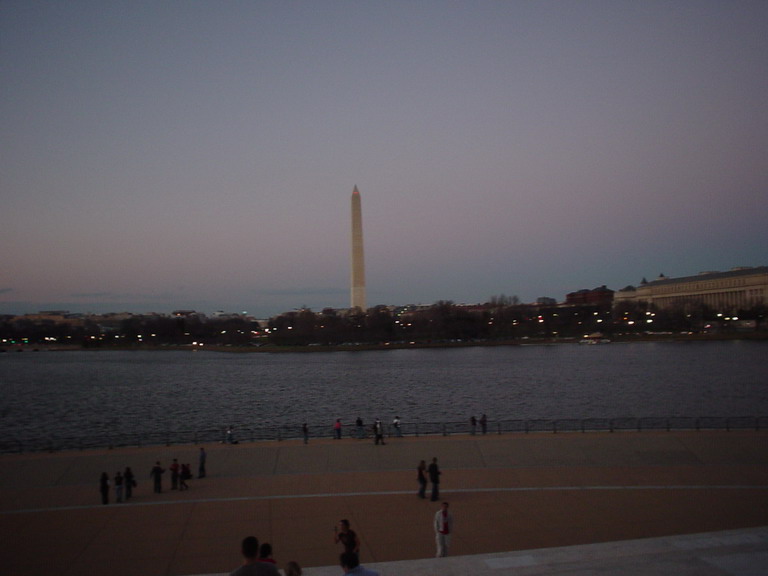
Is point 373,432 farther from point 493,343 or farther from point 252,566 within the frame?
point 493,343

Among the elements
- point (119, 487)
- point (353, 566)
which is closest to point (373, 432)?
point (119, 487)

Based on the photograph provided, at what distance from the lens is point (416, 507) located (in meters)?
12.4

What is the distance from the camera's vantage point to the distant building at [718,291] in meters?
136

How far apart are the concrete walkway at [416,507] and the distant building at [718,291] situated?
12980cm

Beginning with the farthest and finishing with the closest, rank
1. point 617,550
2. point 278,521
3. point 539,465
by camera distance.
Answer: point 539,465 → point 278,521 → point 617,550

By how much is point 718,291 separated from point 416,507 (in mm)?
154074

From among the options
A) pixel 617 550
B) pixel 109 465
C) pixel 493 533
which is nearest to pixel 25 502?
pixel 109 465

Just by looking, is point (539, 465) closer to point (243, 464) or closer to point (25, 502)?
point (243, 464)

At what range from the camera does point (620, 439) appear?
57.5 ft

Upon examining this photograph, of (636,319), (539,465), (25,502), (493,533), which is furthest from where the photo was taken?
(636,319)

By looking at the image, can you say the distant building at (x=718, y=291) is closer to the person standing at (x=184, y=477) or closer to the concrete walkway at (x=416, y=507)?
the concrete walkway at (x=416, y=507)

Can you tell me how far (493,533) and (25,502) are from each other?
976 centimetres

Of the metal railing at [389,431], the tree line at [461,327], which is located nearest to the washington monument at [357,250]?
the tree line at [461,327]

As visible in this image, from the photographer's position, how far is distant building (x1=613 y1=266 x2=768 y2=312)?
136 meters
